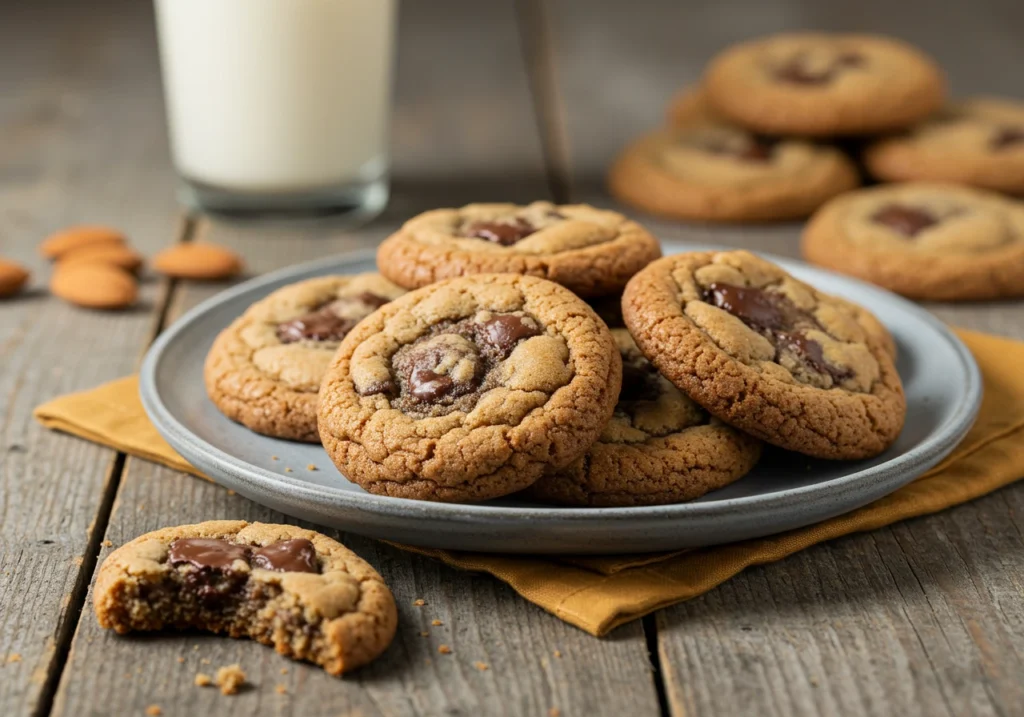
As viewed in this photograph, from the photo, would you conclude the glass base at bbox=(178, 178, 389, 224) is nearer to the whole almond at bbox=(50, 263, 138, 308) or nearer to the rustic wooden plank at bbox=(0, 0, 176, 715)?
the rustic wooden plank at bbox=(0, 0, 176, 715)

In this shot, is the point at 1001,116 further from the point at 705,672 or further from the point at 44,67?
the point at 44,67

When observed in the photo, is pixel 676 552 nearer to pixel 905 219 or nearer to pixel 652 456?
pixel 652 456

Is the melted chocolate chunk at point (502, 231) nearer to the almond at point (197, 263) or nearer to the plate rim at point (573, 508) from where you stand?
the plate rim at point (573, 508)

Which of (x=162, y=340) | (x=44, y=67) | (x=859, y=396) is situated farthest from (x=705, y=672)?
(x=44, y=67)

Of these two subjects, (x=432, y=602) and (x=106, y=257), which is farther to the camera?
(x=106, y=257)

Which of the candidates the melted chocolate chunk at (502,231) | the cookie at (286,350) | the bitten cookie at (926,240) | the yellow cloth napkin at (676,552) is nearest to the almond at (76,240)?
the yellow cloth napkin at (676,552)

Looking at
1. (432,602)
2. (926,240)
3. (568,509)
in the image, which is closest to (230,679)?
(432,602)

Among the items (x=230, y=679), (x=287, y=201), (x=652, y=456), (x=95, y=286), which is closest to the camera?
(x=230, y=679)
